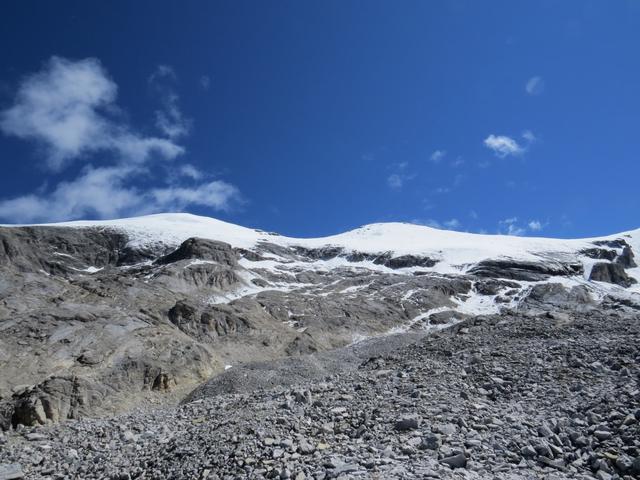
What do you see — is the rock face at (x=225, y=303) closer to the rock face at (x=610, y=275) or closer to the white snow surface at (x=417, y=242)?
the rock face at (x=610, y=275)

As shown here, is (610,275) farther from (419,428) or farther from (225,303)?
(419,428)

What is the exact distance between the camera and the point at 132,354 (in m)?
35.4

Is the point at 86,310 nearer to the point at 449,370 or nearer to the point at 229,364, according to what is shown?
the point at 229,364

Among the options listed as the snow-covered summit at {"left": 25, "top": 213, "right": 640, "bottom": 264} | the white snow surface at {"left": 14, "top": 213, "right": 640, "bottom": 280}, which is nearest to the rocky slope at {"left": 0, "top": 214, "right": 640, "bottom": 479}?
the white snow surface at {"left": 14, "top": 213, "right": 640, "bottom": 280}

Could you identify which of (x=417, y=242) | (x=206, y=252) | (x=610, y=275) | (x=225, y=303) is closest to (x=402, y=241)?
(x=417, y=242)

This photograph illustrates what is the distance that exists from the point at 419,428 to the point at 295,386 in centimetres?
910

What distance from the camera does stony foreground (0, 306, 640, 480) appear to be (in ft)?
33.4

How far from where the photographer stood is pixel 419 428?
12023 mm

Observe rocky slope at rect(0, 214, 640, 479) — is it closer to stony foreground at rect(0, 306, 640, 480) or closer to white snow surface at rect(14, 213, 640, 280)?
stony foreground at rect(0, 306, 640, 480)

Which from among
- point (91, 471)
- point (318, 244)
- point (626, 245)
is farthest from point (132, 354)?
point (626, 245)

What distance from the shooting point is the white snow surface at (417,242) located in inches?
5428

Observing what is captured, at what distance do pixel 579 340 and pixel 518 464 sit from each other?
10.6 m

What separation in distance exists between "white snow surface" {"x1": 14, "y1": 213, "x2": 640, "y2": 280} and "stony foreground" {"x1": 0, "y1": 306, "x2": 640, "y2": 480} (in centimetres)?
11469

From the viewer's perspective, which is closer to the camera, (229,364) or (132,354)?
(132,354)
